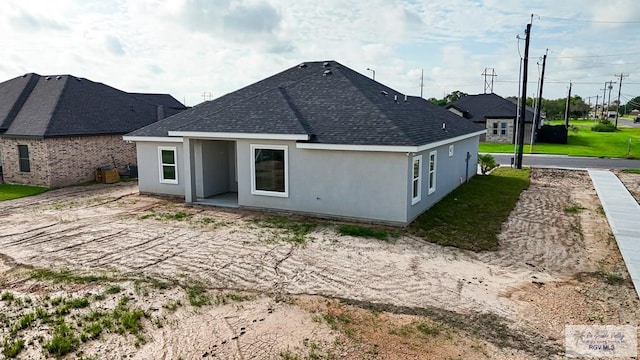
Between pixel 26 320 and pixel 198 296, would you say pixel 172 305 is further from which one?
pixel 26 320

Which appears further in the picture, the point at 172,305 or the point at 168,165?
the point at 168,165

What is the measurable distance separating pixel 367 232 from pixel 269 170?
13.7 feet

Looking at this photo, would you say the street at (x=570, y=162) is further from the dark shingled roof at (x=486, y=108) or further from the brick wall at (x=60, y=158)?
the brick wall at (x=60, y=158)

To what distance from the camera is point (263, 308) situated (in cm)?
777

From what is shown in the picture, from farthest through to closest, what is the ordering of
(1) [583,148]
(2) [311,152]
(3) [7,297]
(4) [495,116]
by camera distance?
(4) [495,116], (1) [583,148], (2) [311,152], (3) [7,297]

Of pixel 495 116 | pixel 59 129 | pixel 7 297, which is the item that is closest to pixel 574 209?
pixel 7 297

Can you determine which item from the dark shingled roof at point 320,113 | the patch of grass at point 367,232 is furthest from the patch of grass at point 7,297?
the dark shingled roof at point 320,113

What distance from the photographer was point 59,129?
20297 mm

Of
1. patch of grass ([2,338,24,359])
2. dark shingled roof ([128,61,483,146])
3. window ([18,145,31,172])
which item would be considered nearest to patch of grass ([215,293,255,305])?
patch of grass ([2,338,24,359])

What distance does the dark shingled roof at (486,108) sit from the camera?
141 feet

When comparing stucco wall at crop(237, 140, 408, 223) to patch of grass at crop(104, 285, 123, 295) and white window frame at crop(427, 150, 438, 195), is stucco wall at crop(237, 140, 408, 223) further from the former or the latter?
patch of grass at crop(104, 285, 123, 295)

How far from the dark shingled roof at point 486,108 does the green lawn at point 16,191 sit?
37.0 metres

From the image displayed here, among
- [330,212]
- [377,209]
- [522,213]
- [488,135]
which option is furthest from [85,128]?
[488,135]

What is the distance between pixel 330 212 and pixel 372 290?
5.53m
